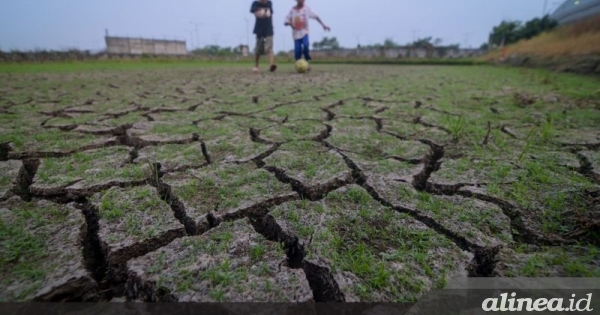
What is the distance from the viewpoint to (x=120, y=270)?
0.73 m

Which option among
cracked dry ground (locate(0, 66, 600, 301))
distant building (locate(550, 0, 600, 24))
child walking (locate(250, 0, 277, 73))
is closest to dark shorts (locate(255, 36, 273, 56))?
child walking (locate(250, 0, 277, 73))

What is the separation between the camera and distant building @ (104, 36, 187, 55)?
21409mm

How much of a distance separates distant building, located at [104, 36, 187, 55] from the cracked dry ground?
20663 mm

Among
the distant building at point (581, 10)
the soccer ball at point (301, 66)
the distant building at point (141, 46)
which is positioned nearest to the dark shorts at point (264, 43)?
the soccer ball at point (301, 66)

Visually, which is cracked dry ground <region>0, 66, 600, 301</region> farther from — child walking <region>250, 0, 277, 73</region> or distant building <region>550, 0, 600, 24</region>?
distant building <region>550, 0, 600, 24</region>

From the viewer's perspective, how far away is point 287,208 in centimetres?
98

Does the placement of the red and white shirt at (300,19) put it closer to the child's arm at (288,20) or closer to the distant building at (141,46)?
the child's arm at (288,20)

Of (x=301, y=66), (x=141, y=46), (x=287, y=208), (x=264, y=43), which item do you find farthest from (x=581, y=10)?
(x=141, y=46)

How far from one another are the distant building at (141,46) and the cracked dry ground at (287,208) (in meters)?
20.7

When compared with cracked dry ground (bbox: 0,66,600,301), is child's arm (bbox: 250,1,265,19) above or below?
above

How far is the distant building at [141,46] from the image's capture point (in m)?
21.4

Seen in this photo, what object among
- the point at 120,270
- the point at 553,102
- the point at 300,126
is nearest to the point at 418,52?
the point at 553,102

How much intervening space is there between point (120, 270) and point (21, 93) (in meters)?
3.67

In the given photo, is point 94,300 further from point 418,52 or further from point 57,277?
point 418,52
